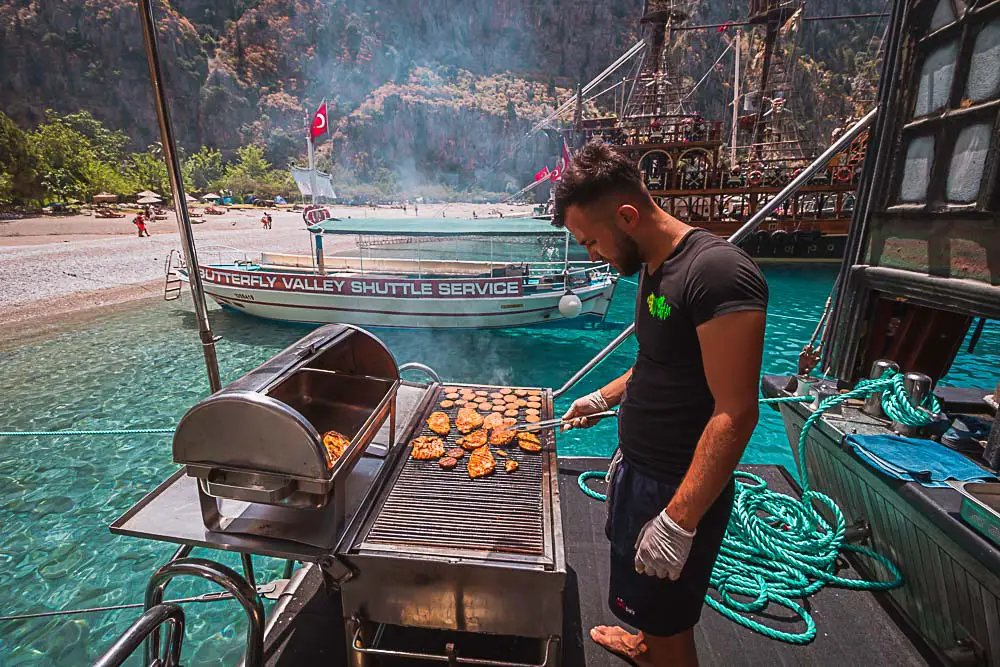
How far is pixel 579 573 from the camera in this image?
133 inches

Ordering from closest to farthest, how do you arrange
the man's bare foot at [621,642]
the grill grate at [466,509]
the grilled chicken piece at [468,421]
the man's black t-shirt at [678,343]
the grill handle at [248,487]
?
the man's black t-shirt at [678,343] → the grill handle at [248,487] → the grill grate at [466,509] → the man's bare foot at [621,642] → the grilled chicken piece at [468,421]

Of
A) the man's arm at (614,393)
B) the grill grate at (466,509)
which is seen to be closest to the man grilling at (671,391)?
the grill grate at (466,509)

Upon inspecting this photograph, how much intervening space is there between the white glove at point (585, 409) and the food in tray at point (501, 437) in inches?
16.0

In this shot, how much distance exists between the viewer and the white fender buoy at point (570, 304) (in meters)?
14.6

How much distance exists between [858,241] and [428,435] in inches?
167

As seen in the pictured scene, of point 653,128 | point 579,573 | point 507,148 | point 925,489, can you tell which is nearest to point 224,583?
point 579,573

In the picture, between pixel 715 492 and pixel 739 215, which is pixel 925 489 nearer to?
pixel 715 492

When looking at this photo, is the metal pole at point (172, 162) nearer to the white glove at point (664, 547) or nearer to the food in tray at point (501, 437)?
the food in tray at point (501, 437)

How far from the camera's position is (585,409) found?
118 inches

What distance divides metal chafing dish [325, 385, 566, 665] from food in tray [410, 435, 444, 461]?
53 cm

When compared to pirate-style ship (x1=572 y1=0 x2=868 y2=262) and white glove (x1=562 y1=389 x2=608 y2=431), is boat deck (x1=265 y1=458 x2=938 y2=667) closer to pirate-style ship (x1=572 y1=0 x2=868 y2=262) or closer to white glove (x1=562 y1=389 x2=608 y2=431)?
white glove (x1=562 y1=389 x2=608 y2=431)

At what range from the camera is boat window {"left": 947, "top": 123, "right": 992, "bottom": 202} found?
9.82 ft

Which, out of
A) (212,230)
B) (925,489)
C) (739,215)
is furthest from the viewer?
(212,230)

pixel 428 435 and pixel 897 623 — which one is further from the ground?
pixel 428 435
